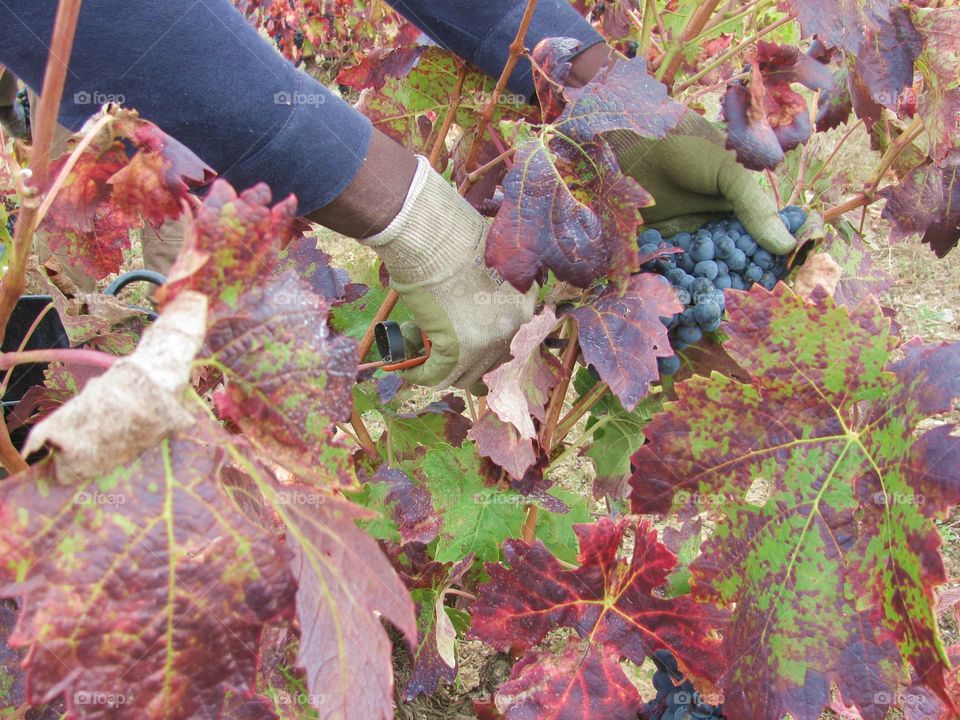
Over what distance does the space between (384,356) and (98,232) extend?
46cm

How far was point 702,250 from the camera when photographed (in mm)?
1062

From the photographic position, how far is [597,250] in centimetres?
92

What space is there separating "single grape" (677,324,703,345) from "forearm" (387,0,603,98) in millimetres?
506

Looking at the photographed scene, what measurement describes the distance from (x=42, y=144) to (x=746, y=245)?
0.85 meters

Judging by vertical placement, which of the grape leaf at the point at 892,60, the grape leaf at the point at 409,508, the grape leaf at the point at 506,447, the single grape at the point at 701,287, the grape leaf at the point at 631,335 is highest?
the grape leaf at the point at 892,60

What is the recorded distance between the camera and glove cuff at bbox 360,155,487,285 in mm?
1104

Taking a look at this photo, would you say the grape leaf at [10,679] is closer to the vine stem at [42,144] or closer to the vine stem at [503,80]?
the vine stem at [42,144]

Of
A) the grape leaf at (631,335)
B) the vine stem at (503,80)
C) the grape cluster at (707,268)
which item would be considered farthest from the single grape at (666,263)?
the vine stem at (503,80)

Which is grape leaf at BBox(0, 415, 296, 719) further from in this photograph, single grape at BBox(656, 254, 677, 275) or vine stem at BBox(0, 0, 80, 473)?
single grape at BBox(656, 254, 677, 275)

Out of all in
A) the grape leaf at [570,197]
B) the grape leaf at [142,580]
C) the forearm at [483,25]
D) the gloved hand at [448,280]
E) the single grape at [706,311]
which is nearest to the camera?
the grape leaf at [142,580]

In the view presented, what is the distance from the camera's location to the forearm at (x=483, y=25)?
4.16 feet

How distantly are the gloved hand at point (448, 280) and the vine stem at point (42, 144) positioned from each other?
0.54m

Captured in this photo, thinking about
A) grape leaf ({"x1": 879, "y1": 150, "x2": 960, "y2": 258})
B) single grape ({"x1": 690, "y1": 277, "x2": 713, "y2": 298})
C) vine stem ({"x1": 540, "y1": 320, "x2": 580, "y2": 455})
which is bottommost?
vine stem ({"x1": 540, "y1": 320, "x2": 580, "y2": 455})

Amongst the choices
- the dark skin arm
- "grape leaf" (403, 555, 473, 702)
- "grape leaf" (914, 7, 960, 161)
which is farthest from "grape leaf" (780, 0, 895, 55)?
"grape leaf" (403, 555, 473, 702)
